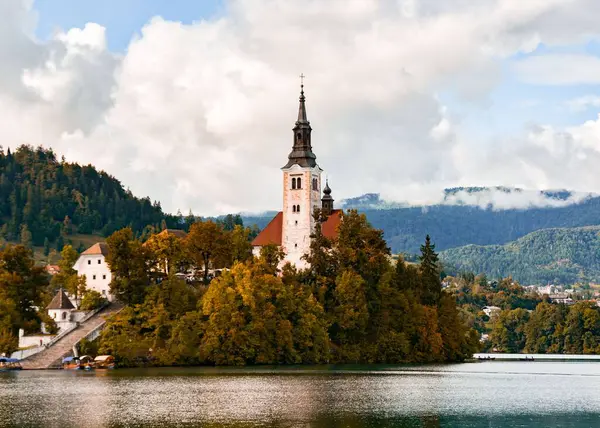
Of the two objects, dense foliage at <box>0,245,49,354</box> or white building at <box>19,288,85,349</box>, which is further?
dense foliage at <box>0,245,49,354</box>

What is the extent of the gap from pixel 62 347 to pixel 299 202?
4409 centimetres

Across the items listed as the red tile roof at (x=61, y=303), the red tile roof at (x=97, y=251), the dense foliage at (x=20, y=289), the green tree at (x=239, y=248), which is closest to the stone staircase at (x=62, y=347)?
the red tile roof at (x=61, y=303)

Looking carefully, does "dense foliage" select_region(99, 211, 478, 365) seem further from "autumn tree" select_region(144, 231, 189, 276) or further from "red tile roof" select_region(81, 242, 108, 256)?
"red tile roof" select_region(81, 242, 108, 256)

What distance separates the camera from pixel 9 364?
4513 inches

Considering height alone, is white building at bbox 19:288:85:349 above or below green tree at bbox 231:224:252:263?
below

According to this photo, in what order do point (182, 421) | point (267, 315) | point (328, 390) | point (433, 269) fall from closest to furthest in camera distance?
point (182, 421) < point (328, 390) < point (267, 315) < point (433, 269)

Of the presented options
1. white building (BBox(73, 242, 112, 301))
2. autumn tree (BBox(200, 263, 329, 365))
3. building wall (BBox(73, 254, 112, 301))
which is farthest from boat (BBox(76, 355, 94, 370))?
white building (BBox(73, 242, 112, 301))

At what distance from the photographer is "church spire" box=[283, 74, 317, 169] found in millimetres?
149250

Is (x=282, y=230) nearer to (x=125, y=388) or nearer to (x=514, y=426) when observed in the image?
(x=125, y=388)

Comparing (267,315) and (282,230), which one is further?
(282,230)

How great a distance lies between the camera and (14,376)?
102m

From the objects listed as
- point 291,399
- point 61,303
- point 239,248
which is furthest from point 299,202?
point 291,399

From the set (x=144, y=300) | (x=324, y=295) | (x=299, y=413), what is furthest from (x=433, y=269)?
(x=299, y=413)

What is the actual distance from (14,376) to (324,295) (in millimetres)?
44597
